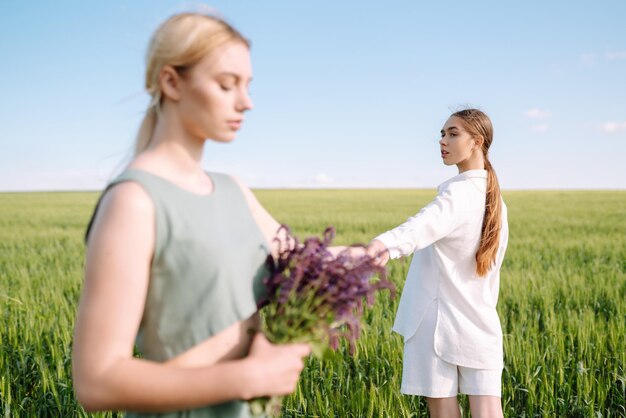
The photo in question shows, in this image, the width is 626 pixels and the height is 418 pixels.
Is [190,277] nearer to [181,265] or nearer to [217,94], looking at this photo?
[181,265]

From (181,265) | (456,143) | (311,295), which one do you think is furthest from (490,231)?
(181,265)

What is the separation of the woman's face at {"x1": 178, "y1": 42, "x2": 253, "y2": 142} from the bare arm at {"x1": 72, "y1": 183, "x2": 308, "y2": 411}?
0.72 feet

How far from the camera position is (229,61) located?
1.15 meters

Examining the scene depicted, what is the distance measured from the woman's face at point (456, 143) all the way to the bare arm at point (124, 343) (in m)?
1.85

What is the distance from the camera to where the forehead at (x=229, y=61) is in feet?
3.71

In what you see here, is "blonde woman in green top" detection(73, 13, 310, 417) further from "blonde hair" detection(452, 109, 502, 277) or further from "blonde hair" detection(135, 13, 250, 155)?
"blonde hair" detection(452, 109, 502, 277)

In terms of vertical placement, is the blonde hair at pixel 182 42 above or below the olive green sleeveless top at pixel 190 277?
above

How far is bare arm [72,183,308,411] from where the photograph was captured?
0.99 metres

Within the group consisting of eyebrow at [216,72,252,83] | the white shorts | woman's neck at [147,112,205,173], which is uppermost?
eyebrow at [216,72,252,83]

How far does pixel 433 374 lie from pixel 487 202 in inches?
33.8

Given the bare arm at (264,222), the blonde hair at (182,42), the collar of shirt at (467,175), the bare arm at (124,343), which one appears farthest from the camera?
the collar of shirt at (467,175)

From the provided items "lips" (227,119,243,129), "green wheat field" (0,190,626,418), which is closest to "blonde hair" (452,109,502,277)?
"green wheat field" (0,190,626,418)

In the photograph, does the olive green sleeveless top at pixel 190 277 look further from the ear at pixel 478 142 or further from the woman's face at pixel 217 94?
the ear at pixel 478 142


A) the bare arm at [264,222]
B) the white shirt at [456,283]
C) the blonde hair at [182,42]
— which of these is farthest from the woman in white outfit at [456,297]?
the blonde hair at [182,42]
